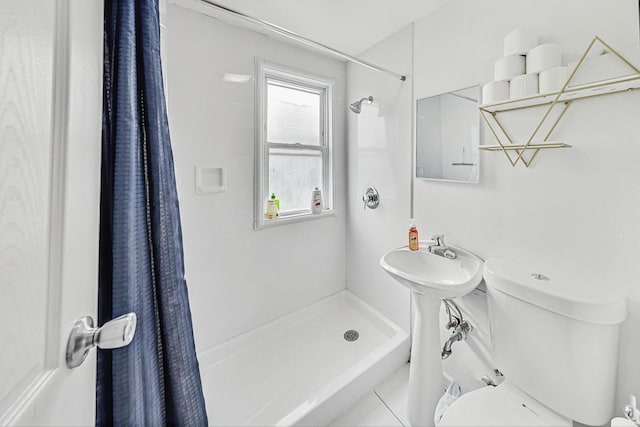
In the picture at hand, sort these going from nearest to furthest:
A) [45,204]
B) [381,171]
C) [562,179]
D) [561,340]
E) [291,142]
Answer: [45,204] → [561,340] → [562,179] → [381,171] → [291,142]

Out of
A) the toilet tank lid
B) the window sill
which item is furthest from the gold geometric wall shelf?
the window sill

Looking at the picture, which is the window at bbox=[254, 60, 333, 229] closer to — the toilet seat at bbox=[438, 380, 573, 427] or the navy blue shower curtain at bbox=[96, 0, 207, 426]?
the navy blue shower curtain at bbox=[96, 0, 207, 426]

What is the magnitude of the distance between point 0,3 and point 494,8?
177 cm

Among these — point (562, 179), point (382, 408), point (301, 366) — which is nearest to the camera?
point (562, 179)

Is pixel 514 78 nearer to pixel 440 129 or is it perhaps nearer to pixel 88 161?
pixel 440 129

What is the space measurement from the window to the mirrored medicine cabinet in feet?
2.77

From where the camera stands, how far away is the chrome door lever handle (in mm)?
420

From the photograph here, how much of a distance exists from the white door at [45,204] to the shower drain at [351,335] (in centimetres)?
175

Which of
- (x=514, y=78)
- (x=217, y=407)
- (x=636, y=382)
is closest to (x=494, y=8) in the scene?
(x=514, y=78)

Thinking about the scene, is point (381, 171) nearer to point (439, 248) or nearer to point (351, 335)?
point (439, 248)

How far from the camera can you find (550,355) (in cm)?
98

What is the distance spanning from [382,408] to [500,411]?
734mm

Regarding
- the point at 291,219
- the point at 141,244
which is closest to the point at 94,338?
the point at 141,244

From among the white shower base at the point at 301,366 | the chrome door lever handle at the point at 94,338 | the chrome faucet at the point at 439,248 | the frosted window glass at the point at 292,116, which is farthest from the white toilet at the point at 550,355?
the frosted window glass at the point at 292,116
